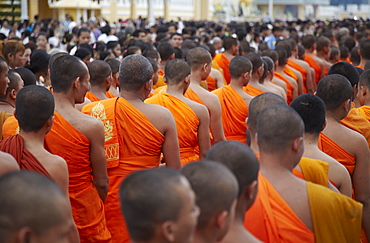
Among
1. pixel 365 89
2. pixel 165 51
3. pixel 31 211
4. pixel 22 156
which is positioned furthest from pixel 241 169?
pixel 165 51

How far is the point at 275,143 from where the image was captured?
311cm

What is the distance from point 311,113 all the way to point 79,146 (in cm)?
161

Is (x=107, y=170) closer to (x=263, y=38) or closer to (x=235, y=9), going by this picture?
(x=263, y=38)

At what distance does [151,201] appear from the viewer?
6.90 ft

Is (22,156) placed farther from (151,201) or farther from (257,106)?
(151,201)

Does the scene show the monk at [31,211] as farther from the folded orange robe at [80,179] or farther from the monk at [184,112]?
the monk at [184,112]

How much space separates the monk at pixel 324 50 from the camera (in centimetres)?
1152

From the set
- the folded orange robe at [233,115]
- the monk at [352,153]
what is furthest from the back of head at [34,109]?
the folded orange robe at [233,115]

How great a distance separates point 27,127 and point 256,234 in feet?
5.14

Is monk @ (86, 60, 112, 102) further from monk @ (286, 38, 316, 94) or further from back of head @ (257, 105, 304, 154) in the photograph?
monk @ (286, 38, 316, 94)

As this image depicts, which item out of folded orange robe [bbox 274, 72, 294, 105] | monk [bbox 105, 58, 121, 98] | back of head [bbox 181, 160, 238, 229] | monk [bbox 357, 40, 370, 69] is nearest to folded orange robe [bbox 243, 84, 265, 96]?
monk [bbox 105, 58, 121, 98]

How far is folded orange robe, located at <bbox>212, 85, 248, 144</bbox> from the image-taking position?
633cm

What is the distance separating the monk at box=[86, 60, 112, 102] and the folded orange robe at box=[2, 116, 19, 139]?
54.8 inches

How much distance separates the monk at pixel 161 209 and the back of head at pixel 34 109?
1597 millimetres
